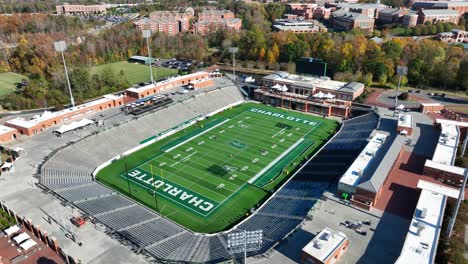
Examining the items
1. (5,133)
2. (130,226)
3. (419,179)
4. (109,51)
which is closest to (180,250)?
(130,226)

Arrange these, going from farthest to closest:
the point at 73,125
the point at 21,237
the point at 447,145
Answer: the point at 73,125 < the point at 447,145 < the point at 21,237

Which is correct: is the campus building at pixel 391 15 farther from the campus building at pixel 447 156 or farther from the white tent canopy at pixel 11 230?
the white tent canopy at pixel 11 230

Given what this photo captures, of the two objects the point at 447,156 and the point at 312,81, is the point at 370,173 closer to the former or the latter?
the point at 447,156

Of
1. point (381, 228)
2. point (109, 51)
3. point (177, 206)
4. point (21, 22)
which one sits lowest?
point (177, 206)

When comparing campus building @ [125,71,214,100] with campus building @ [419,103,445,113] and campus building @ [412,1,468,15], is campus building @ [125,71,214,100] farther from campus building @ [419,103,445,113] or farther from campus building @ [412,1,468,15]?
campus building @ [412,1,468,15]

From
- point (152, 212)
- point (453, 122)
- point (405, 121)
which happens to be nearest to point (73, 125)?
point (152, 212)

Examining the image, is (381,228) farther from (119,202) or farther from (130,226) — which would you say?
(119,202)

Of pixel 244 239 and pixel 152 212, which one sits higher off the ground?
pixel 244 239

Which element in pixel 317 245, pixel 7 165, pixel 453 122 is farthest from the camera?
pixel 453 122
